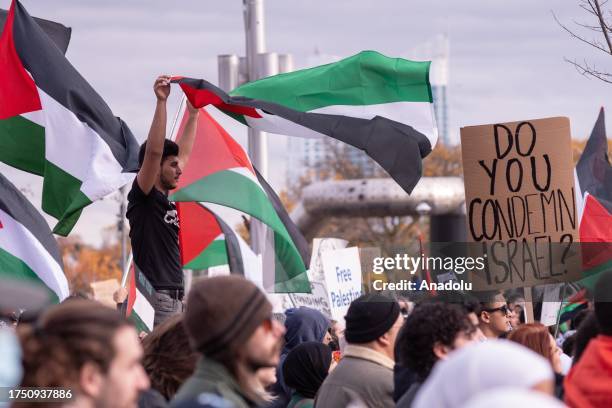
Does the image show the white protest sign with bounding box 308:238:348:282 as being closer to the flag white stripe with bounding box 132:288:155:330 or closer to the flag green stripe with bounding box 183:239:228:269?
the flag green stripe with bounding box 183:239:228:269

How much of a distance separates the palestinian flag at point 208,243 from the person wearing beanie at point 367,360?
424cm

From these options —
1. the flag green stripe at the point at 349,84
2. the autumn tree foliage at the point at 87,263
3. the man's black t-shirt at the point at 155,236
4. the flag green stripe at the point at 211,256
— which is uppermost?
the flag green stripe at the point at 349,84

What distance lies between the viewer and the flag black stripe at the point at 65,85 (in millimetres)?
8562

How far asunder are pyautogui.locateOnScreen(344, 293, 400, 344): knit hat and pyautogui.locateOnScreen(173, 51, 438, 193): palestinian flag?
236cm

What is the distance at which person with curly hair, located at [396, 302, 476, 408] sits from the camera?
5.03 metres

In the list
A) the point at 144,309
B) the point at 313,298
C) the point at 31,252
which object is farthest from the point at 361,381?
the point at 313,298

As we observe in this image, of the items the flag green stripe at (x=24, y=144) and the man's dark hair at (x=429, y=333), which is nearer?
the man's dark hair at (x=429, y=333)

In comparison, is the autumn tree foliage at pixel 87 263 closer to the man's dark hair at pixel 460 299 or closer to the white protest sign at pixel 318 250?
the white protest sign at pixel 318 250

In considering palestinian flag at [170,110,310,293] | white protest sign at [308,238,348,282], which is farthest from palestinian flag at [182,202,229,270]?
white protest sign at [308,238,348,282]

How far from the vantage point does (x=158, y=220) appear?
267 inches

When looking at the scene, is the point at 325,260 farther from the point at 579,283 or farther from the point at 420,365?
the point at 420,365

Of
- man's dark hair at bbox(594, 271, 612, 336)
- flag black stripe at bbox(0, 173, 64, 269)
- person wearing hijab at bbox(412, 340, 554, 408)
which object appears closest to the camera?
person wearing hijab at bbox(412, 340, 554, 408)

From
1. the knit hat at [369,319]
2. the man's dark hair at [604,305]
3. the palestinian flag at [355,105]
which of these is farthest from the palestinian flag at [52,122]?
the man's dark hair at [604,305]

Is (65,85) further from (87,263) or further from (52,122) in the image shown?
(87,263)
